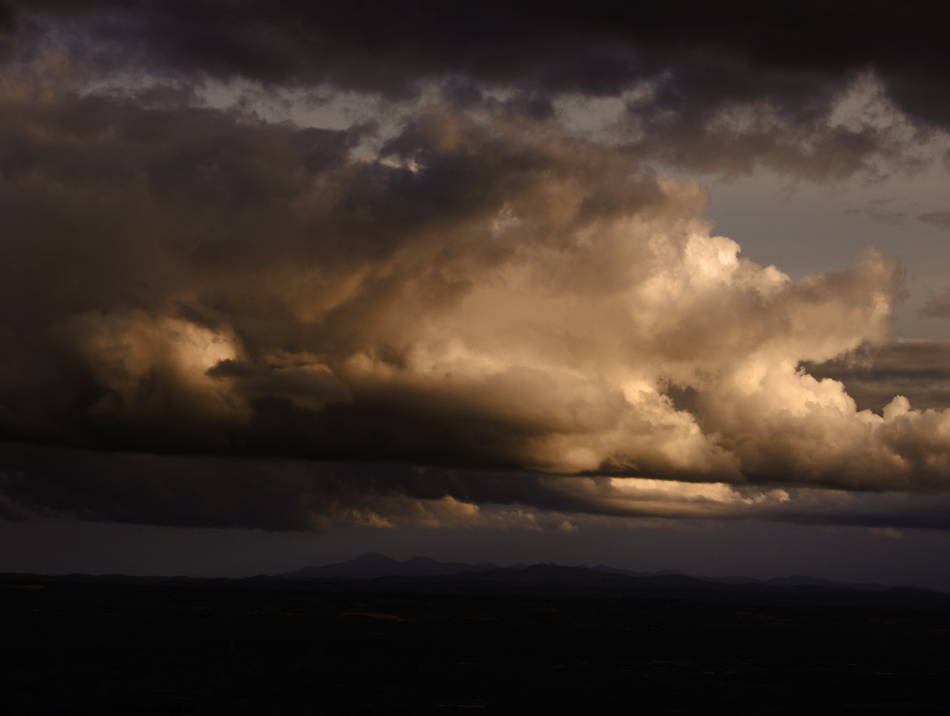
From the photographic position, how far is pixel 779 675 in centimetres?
16362

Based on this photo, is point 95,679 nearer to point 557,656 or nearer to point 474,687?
point 474,687

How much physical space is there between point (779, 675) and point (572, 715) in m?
64.8

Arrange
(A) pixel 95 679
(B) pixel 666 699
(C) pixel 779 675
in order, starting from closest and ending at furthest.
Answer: (B) pixel 666 699 < (A) pixel 95 679 < (C) pixel 779 675

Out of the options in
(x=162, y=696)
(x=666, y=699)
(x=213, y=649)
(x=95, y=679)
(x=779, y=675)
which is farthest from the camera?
(x=213, y=649)

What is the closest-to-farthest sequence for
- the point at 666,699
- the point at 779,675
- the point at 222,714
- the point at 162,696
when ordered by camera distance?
the point at 222,714, the point at 162,696, the point at 666,699, the point at 779,675

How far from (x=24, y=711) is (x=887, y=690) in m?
118

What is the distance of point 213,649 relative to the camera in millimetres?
186500

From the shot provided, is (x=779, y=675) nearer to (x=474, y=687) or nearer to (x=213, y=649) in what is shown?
(x=474, y=687)

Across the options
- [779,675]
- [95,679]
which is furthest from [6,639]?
[779,675]

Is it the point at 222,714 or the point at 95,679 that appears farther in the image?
the point at 95,679

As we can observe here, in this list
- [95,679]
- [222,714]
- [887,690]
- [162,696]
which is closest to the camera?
[222,714]

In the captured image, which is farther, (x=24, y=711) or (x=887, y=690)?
(x=887, y=690)

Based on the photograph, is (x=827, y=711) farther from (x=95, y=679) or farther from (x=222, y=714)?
(x=95, y=679)

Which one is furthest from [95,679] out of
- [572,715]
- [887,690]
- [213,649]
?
[887,690]
